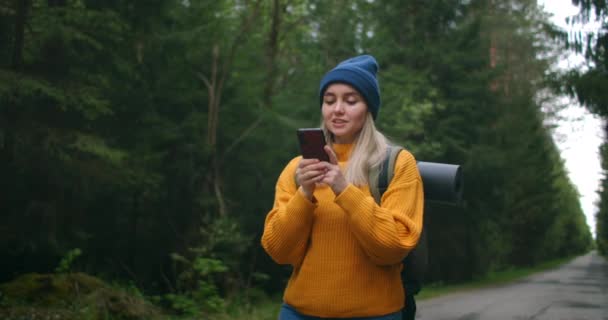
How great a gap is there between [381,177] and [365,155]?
10cm

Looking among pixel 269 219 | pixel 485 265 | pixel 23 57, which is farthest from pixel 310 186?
pixel 485 265

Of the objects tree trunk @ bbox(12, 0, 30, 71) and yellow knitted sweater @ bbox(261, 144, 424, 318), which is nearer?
yellow knitted sweater @ bbox(261, 144, 424, 318)

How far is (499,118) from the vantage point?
24.8m

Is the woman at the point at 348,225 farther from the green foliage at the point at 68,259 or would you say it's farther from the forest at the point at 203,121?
the green foliage at the point at 68,259

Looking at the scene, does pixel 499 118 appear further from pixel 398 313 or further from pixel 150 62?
pixel 398 313

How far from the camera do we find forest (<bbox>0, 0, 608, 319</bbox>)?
39.6 feet

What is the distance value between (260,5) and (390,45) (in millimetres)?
4646

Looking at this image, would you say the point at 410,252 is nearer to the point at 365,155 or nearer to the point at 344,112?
the point at 365,155

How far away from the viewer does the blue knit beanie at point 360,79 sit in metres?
2.62

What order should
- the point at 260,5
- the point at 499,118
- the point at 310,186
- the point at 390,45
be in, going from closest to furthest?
the point at 310,186
the point at 260,5
the point at 390,45
the point at 499,118

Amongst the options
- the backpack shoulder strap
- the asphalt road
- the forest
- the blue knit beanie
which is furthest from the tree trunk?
the backpack shoulder strap

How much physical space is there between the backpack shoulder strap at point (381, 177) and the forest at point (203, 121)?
6285 millimetres

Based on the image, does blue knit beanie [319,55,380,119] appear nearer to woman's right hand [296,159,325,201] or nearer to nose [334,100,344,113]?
nose [334,100,344,113]

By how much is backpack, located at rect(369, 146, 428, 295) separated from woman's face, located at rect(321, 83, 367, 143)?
0.54 ft
